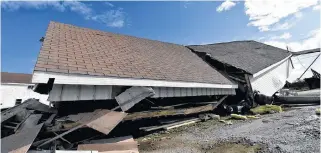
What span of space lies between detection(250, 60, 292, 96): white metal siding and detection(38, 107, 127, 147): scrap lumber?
8218 millimetres

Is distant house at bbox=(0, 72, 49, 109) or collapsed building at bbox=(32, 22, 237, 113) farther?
distant house at bbox=(0, 72, 49, 109)

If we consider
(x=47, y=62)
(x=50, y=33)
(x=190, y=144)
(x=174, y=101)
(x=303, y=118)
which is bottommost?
(x=190, y=144)

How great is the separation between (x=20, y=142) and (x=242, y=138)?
17.0ft

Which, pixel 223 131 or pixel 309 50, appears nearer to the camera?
pixel 223 131

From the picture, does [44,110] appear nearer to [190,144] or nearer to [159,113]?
[159,113]

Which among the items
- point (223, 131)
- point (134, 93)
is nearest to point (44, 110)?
point (134, 93)

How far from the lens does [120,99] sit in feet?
18.5

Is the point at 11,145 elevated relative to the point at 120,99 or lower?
lower

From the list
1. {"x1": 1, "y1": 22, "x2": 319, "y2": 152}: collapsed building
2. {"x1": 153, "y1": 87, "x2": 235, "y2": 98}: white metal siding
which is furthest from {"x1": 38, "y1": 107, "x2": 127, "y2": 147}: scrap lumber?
{"x1": 153, "y1": 87, "x2": 235, "y2": 98}: white metal siding

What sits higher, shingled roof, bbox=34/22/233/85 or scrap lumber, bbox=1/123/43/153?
shingled roof, bbox=34/22/233/85

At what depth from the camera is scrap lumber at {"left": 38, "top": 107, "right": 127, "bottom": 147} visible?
4810 mm

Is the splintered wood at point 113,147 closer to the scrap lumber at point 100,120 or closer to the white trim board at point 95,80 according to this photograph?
the scrap lumber at point 100,120

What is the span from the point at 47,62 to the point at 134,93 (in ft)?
7.52

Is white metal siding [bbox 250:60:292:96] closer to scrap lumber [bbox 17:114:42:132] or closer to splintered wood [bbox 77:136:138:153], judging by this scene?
splintered wood [bbox 77:136:138:153]
